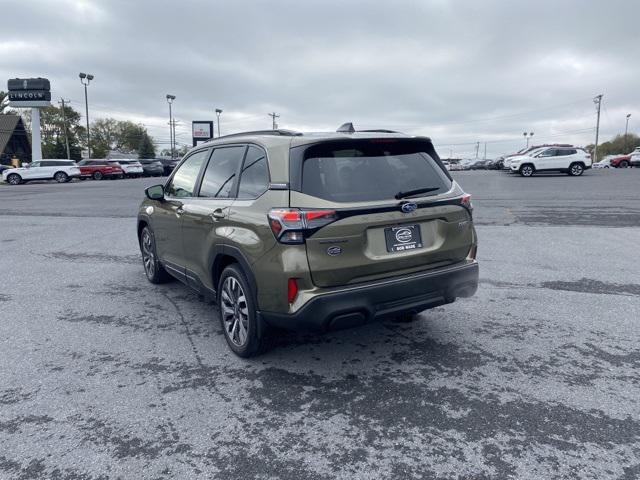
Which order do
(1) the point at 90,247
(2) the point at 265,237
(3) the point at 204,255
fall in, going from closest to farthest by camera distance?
(2) the point at 265,237 < (3) the point at 204,255 < (1) the point at 90,247

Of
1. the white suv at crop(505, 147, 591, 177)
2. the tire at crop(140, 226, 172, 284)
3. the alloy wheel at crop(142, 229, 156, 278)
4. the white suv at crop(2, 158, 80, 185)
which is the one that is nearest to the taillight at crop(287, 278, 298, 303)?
the tire at crop(140, 226, 172, 284)

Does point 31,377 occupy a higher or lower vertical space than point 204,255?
lower

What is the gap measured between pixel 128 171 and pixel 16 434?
138ft

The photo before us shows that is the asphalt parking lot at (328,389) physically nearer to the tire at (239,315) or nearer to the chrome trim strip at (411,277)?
the tire at (239,315)

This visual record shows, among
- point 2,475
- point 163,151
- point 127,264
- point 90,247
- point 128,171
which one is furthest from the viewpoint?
point 163,151

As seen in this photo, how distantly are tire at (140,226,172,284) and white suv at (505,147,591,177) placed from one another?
27919 millimetres

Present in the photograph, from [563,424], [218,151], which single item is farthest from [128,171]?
[563,424]

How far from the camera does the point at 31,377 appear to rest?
3.49 metres

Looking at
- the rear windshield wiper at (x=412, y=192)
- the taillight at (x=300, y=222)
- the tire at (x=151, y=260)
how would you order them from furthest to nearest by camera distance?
1. the tire at (x=151, y=260)
2. the rear windshield wiper at (x=412, y=192)
3. the taillight at (x=300, y=222)

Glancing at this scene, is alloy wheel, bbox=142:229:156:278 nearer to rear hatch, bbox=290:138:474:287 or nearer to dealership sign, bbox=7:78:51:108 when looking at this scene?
rear hatch, bbox=290:138:474:287

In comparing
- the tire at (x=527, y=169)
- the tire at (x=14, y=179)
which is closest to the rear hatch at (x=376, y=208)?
the tire at (x=527, y=169)

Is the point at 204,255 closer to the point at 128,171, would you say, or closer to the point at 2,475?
the point at 2,475

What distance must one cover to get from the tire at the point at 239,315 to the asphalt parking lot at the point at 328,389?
15 cm

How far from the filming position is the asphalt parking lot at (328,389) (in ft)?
8.23
